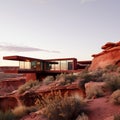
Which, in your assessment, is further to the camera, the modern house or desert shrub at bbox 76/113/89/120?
the modern house

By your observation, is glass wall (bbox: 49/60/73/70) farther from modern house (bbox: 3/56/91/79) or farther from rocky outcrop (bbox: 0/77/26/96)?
rocky outcrop (bbox: 0/77/26/96)

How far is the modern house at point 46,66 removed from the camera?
127 ft

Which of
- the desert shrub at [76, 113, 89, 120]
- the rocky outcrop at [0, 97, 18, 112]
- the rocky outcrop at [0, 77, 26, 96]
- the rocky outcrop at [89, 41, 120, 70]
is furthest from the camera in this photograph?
the rocky outcrop at [0, 77, 26, 96]

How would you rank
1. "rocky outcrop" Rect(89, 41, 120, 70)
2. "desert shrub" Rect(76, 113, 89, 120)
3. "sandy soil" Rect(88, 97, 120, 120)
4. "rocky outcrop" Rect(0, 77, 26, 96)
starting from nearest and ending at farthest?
"desert shrub" Rect(76, 113, 89, 120) < "sandy soil" Rect(88, 97, 120, 120) < "rocky outcrop" Rect(89, 41, 120, 70) < "rocky outcrop" Rect(0, 77, 26, 96)

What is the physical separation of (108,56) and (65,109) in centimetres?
2167

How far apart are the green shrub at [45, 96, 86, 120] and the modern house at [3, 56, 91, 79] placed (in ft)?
90.4

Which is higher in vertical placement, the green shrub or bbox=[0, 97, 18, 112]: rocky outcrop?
the green shrub

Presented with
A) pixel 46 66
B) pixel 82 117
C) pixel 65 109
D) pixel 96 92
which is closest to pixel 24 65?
pixel 46 66

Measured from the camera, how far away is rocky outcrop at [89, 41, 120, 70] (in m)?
29.2

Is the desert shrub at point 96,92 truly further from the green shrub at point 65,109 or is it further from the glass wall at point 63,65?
the glass wall at point 63,65

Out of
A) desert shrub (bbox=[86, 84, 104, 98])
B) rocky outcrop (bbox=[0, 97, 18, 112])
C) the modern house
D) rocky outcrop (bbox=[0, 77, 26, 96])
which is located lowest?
rocky outcrop (bbox=[0, 97, 18, 112])

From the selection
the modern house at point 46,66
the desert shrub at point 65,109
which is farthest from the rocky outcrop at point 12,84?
the desert shrub at point 65,109

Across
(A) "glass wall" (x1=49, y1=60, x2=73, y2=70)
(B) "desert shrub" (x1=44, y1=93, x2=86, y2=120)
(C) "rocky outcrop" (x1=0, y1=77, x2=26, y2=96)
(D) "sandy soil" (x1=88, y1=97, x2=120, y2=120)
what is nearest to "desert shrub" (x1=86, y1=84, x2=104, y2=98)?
(D) "sandy soil" (x1=88, y1=97, x2=120, y2=120)

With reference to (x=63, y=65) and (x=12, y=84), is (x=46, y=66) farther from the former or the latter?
(x=12, y=84)
